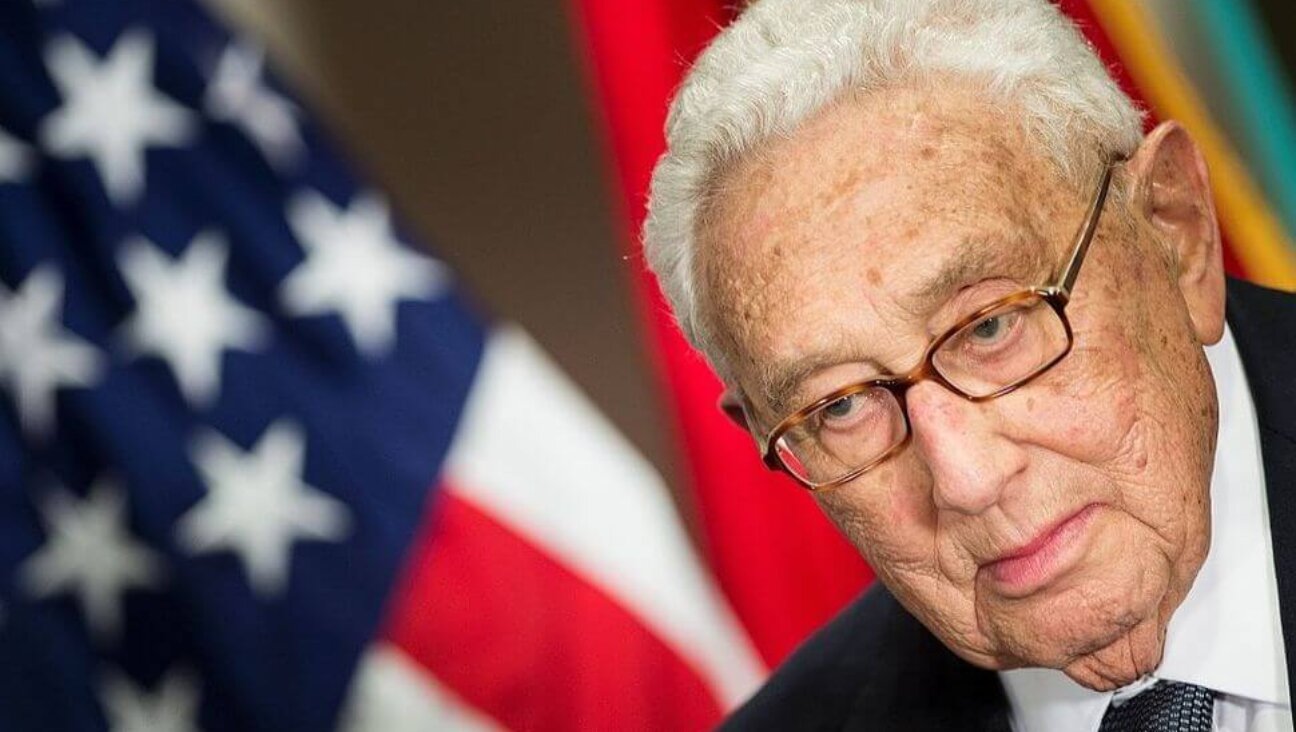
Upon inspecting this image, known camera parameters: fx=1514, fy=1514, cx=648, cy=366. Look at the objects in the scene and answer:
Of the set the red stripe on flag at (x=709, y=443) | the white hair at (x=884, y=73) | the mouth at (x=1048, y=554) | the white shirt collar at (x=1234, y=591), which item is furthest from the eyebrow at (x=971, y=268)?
the red stripe on flag at (x=709, y=443)

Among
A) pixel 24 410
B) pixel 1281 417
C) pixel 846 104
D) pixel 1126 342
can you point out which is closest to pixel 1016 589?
pixel 1126 342

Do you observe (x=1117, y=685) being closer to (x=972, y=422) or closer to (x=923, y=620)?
(x=923, y=620)

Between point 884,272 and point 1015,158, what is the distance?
0.60 ft

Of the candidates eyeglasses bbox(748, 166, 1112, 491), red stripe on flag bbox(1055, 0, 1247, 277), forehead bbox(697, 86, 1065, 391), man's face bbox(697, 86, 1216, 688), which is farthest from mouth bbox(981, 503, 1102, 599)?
red stripe on flag bbox(1055, 0, 1247, 277)

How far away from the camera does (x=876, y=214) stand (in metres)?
1.50

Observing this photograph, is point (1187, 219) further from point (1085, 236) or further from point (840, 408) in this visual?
point (840, 408)

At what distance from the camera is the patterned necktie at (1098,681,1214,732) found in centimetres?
157

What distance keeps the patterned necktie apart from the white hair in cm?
54

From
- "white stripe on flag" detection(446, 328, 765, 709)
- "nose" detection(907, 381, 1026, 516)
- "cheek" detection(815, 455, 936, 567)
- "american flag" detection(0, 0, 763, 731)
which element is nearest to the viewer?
"nose" detection(907, 381, 1026, 516)

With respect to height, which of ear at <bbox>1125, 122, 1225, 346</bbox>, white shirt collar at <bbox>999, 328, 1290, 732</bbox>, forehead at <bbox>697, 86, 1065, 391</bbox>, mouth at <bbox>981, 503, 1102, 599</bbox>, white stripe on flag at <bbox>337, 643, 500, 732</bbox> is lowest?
white shirt collar at <bbox>999, 328, 1290, 732</bbox>

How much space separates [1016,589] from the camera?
151 cm

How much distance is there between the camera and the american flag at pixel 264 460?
2.74 m

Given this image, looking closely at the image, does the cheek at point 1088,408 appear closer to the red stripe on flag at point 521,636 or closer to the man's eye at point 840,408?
the man's eye at point 840,408

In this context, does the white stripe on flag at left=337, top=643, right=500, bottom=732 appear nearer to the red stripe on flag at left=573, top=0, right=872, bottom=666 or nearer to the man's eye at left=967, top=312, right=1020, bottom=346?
the red stripe on flag at left=573, top=0, right=872, bottom=666
